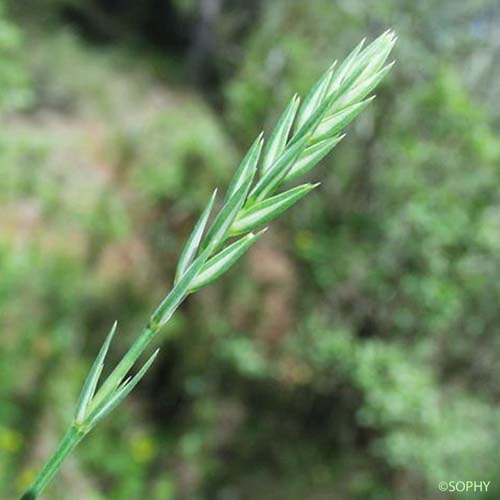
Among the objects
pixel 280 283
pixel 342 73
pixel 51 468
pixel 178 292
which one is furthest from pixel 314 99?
pixel 280 283

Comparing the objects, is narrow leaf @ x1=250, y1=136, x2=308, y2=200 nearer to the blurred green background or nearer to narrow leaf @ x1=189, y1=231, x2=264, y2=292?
narrow leaf @ x1=189, y1=231, x2=264, y2=292

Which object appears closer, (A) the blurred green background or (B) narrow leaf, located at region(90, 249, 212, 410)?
(B) narrow leaf, located at region(90, 249, 212, 410)

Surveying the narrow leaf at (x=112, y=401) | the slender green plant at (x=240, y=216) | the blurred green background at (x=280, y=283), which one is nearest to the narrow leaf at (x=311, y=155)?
the slender green plant at (x=240, y=216)

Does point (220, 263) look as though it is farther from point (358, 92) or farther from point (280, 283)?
point (280, 283)

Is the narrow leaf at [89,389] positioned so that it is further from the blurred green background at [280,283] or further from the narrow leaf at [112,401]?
the blurred green background at [280,283]

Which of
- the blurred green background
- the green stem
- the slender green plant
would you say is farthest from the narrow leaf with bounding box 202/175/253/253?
the blurred green background
